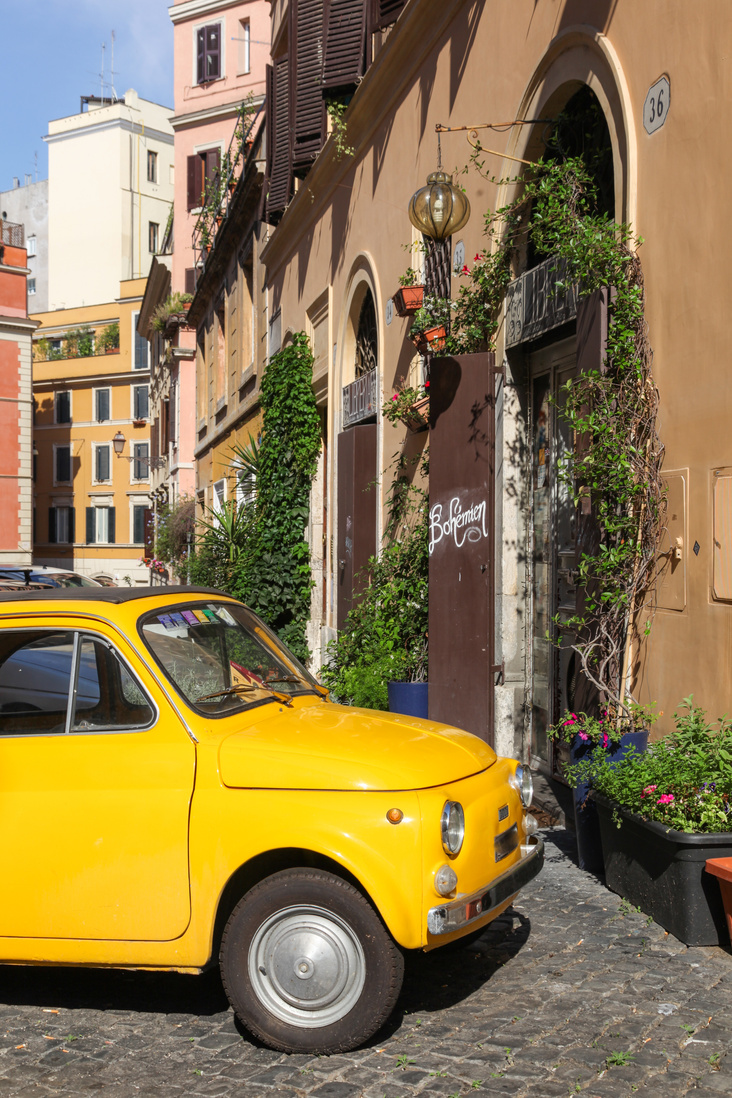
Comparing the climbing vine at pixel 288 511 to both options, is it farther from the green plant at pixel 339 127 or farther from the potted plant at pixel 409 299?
the potted plant at pixel 409 299

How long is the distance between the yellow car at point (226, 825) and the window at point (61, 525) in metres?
51.0

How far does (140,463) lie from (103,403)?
3.99 m

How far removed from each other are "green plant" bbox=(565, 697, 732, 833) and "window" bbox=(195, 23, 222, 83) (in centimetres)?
3310

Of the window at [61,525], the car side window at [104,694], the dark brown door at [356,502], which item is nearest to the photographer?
the car side window at [104,694]

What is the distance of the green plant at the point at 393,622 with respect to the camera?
336 inches

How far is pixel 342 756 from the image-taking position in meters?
3.73

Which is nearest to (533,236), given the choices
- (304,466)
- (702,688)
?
(702,688)

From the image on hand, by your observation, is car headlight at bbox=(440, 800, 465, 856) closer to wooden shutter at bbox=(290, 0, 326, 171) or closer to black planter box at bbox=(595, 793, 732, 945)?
black planter box at bbox=(595, 793, 732, 945)

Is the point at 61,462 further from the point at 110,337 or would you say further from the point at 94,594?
the point at 94,594

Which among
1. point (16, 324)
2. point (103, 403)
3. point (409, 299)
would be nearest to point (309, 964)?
point (409, 299)

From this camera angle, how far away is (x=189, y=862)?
3.70 m

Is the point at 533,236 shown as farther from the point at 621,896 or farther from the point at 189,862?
the point at 189,862

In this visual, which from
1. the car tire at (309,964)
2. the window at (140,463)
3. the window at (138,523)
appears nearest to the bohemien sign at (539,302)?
the car tire at (309,964)

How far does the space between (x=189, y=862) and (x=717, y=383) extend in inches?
127
